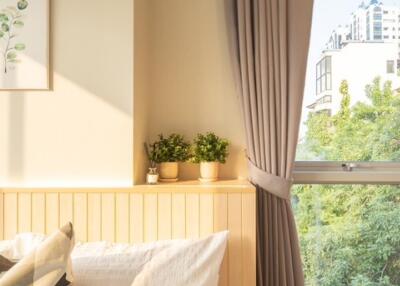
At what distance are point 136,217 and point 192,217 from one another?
0.24 m

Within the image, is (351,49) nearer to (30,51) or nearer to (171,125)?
(171,125)

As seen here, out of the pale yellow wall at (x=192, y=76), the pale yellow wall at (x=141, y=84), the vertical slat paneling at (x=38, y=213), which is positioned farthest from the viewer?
the pale yellow wall at (x=192, y=76)

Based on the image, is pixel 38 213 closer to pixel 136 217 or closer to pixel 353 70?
pixel 136 217

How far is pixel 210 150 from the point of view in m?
2.01

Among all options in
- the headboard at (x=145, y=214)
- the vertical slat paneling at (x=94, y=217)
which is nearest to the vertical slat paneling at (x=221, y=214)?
the headboard at (x=145, y=214)

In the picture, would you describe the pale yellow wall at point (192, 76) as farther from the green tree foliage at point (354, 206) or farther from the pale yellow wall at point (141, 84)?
the green tree foliage at point (354, 206)

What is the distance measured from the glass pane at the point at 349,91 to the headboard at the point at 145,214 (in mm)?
720

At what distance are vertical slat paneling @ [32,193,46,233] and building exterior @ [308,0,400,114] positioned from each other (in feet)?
4.87

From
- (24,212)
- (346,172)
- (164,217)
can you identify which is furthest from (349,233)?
(24,212)

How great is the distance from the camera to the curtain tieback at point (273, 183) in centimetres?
199

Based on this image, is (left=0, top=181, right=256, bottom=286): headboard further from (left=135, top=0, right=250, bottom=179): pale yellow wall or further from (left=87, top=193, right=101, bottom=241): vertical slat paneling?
(left=135, top=0, right=250, bottom=179): pale yellow wall

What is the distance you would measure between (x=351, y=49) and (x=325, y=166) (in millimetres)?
685

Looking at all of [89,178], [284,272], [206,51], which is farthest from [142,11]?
[284,272]

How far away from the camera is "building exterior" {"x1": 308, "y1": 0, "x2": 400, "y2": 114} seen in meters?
2.25
